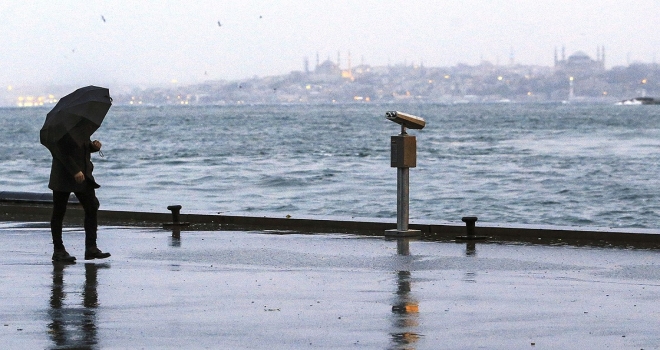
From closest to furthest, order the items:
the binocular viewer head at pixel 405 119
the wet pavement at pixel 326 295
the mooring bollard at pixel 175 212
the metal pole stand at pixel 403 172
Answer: the wet pavement at pixel 326 295 → the binocular viewer head at pixel 405 119 → the metal pole stand at pixel 403 172 → the mooring bollard at pixel 175 212

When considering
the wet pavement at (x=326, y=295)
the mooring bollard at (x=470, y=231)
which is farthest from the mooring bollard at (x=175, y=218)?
the mooring bollard at (x=470, y=231)

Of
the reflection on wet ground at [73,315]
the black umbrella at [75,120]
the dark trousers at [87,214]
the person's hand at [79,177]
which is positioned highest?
the black umbrella at [75,120]

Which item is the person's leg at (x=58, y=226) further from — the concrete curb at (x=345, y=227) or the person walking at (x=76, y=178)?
the concrete curb at (x=345, y=227)

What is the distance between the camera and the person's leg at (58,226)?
449 inches

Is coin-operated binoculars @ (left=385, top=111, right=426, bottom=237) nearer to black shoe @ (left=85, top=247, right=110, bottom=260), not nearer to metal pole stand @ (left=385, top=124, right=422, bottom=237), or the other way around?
metal pole stand @ (left=385, top=124, right=422, bottom=237)

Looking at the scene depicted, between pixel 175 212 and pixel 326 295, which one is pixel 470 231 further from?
pixel 326 295

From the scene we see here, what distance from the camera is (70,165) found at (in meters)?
11.5

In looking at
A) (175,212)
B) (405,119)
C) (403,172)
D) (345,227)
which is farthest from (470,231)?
(175,212)

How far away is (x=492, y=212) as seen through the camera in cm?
3709

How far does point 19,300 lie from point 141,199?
32.4m

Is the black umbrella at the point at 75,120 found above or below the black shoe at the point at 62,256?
above

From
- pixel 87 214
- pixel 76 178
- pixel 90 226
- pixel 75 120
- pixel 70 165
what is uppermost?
pixel 75 120

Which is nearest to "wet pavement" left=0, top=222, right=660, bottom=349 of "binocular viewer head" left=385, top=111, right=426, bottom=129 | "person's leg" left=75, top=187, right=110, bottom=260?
"person's leg" left=75, top=187, right=110, bottom=260

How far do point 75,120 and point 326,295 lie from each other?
3.57m
